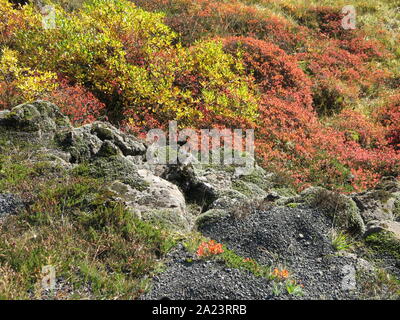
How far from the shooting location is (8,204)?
5.75 metres

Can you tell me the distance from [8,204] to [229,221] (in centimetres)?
393

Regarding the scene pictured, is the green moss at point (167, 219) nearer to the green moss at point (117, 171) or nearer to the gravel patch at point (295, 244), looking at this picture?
the gravel patch at point (295, 244)

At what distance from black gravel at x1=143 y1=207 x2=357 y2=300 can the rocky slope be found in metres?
0.02

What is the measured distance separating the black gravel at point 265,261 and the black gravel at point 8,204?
2.76 m

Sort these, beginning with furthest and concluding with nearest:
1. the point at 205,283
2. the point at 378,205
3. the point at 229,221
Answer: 1. the point at 378,205
2. the point at 229,221
3. the point at 205,283

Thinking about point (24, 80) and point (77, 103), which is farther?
point (77, 103)

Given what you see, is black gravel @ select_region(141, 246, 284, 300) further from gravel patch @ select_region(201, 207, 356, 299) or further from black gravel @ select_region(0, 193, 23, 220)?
black gravel @ select_region(0, 193, 23, 220)

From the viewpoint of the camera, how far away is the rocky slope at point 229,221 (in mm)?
4980

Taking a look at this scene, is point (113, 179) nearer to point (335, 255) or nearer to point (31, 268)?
point (31, 268)

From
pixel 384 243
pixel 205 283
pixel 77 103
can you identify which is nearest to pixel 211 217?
pixel 205 283

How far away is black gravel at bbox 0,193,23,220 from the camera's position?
18.5 feet

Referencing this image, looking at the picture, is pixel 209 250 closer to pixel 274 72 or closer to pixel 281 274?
pixel 281 274

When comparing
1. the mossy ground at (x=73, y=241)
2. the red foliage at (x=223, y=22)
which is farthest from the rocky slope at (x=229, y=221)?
the red foliage at (x=223, y=22)
